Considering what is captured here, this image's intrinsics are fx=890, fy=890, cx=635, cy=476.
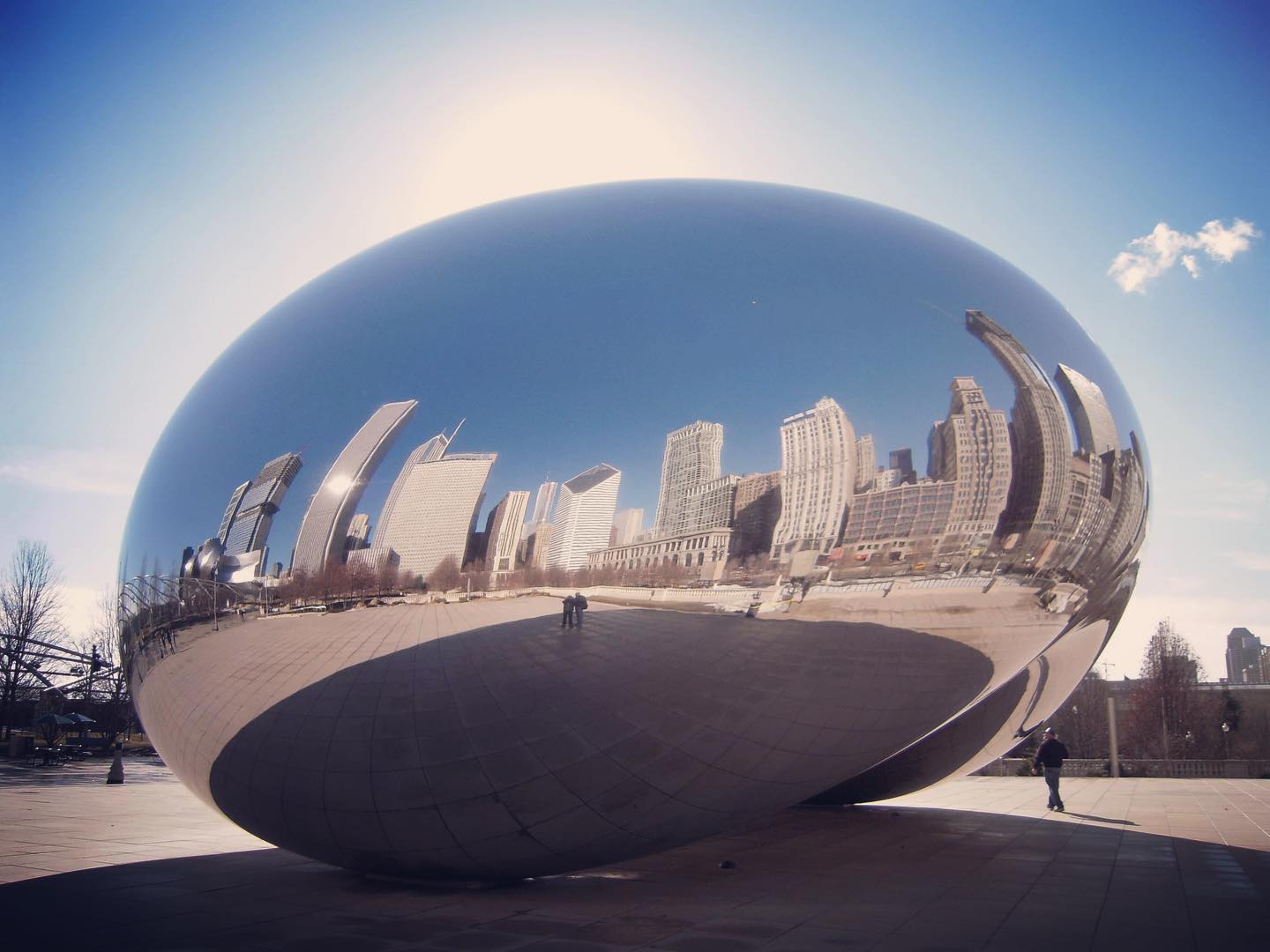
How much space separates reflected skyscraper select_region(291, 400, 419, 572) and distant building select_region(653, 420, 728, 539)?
1457mm

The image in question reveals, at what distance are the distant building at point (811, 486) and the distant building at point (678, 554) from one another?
0.30m

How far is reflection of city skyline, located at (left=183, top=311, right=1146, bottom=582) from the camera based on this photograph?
449cm

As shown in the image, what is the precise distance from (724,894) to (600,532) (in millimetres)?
3117

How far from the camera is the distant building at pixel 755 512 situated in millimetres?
4523

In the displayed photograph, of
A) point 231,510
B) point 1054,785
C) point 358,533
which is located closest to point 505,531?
point 358,533

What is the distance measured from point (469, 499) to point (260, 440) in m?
1.52

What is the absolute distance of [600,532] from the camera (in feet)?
14.7

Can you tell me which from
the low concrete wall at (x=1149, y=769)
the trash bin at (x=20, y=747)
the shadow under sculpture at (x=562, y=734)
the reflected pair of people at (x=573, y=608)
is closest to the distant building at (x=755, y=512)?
the shadow under sculpture at (x=562, y=734)

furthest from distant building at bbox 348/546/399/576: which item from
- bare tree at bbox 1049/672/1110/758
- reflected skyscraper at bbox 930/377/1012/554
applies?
bare tree at bbox 1049/672/1110/758

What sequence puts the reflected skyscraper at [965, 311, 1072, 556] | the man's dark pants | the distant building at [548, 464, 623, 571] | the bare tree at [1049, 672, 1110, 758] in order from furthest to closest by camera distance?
the bare tree at [1049, 672, 1110, 758] → the man's dark pants → the reflected skyscraper at [965, 311, 1072, 556] → the distant building at [548, 464, 623, 571]

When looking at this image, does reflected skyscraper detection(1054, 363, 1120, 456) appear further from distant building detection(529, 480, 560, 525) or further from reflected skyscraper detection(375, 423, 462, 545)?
reflected skyscraper detection(375, 423, 462, 545)

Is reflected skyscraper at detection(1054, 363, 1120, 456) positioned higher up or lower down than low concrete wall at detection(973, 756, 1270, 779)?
higher up

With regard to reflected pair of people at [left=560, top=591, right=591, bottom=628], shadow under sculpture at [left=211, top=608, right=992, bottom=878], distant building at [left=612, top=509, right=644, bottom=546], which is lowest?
shadow under sculpture at [left=211, top=608, right=992, bottom=878]

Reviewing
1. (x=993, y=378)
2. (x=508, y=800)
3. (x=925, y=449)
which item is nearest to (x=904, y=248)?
(x=993, y=378)
